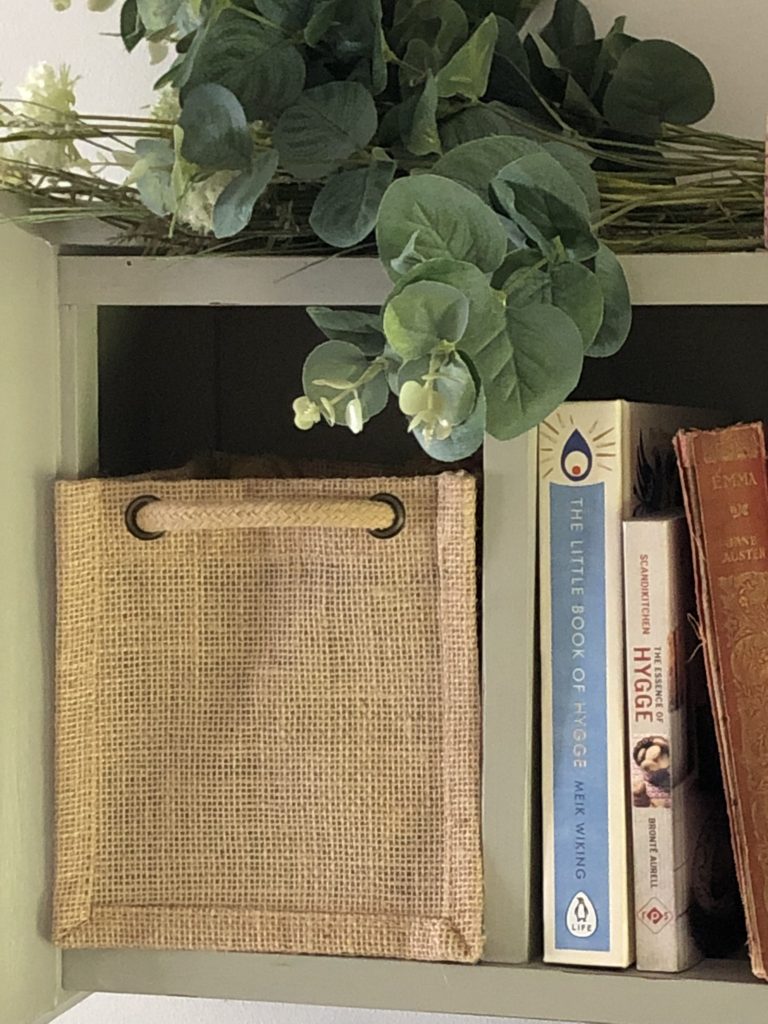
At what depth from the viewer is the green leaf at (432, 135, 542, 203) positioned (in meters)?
0.69

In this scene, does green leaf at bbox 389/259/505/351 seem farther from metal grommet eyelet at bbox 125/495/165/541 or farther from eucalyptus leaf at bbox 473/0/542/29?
eucalyptus leaf at bbox 473/0/542/29

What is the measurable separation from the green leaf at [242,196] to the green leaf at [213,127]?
→ 0.05 feet

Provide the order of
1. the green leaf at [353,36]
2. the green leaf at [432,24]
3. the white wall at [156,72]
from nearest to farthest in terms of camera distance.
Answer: the green leaf at [353,36], the green leaf at [432,24], the white wall at [156,72]

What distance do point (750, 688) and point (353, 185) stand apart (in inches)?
13.4

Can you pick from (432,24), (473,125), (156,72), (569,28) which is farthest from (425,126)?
(156,72)

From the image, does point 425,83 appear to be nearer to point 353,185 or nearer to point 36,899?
point 353,185

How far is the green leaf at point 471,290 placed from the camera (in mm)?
637

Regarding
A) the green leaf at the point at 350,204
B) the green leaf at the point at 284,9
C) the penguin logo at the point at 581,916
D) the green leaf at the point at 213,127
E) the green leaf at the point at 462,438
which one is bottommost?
the penguin logo at the point at 581,916

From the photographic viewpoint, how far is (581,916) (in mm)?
744

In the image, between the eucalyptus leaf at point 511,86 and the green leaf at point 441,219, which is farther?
the eucalyptus leaf at point 511,86

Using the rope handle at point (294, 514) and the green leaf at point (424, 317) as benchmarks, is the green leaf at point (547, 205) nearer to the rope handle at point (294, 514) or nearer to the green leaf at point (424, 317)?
the green leaf at point (424, 317)

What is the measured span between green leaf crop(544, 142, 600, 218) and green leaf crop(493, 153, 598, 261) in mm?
32

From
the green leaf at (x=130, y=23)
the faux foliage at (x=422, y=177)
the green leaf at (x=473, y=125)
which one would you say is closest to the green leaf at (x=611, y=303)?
the faux foliage at (x=422, y=177)

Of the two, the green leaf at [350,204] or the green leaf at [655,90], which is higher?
the green leaf at [655,90]
